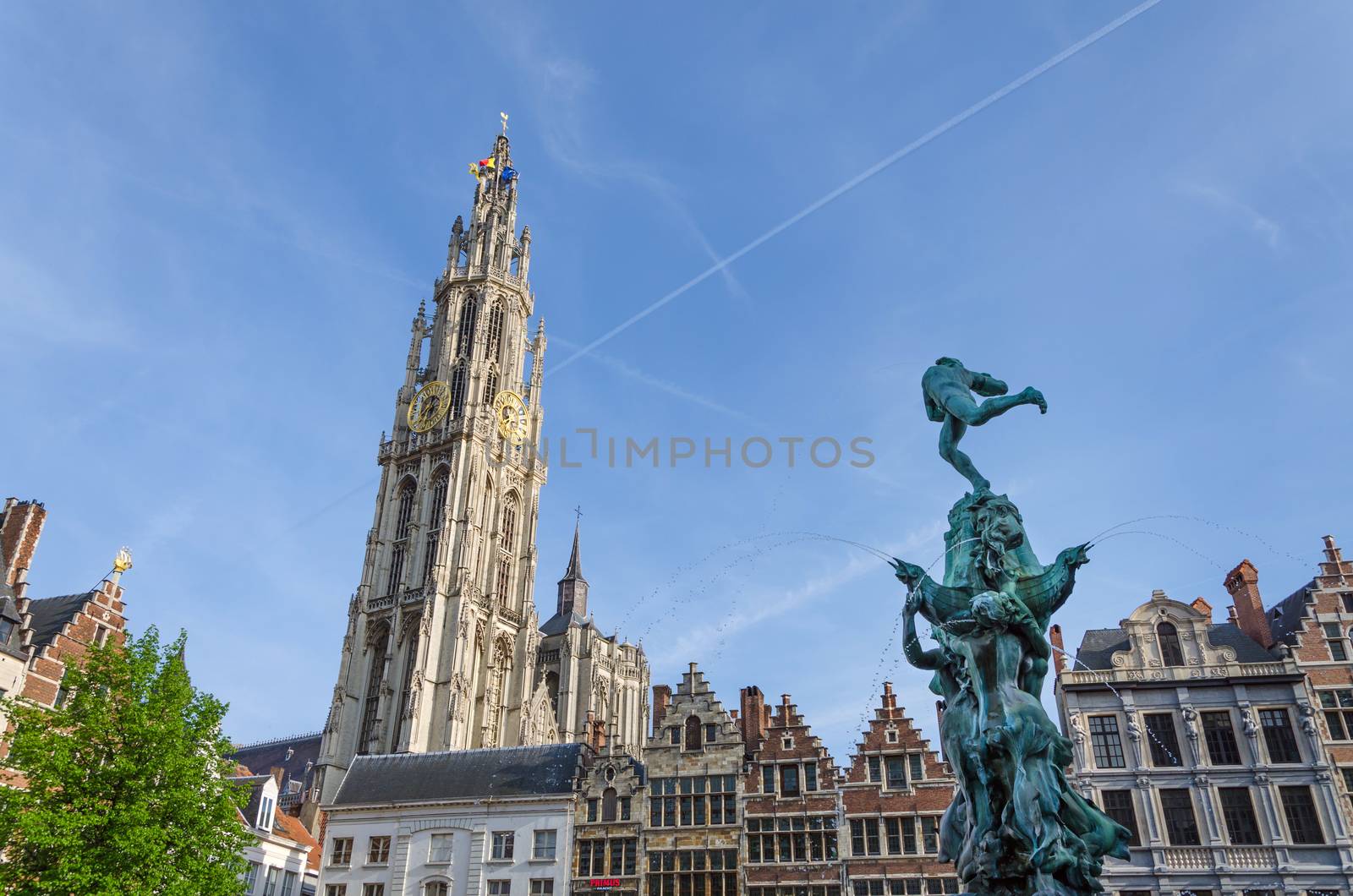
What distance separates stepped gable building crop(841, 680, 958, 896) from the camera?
93.0 ft

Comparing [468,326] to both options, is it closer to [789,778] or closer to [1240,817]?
[789,778]

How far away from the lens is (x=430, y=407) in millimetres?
79438

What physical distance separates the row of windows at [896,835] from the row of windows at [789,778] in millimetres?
1693

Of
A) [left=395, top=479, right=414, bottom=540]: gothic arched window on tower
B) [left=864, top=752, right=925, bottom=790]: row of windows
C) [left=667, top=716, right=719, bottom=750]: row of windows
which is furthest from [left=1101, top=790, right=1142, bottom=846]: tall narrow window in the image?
[left=395, top=479, right=414, bottom=540]: gothic arched window on tower

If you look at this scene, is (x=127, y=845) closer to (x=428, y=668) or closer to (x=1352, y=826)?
(x=1352, y=826)

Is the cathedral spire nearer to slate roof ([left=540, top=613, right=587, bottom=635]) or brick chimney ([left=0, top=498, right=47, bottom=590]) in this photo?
slate roof ([left=540, top=613, right=587, bottom=635])

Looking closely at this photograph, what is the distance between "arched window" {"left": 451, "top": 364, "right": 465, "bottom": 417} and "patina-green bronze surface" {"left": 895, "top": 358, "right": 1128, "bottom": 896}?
212ft

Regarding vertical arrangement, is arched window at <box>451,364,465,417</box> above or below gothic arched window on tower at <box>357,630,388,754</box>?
above

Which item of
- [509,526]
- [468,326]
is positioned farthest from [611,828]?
[468,326]

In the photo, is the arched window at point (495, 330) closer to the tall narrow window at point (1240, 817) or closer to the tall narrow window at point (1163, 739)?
A: the tall narrow window at point (1163, 739)

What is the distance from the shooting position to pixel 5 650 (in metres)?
27.9

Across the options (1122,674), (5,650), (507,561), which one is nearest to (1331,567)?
(1122,674)

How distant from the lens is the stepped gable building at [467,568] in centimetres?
6600

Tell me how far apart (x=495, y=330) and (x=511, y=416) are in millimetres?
7995
